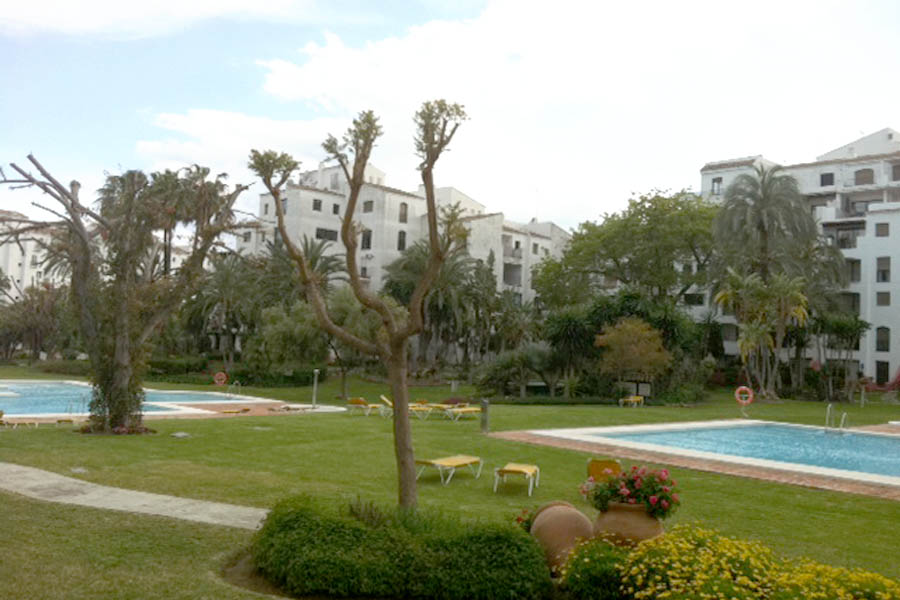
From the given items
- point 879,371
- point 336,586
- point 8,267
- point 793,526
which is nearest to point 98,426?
point 336,586

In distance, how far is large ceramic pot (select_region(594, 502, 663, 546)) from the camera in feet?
24.3

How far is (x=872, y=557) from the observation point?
8.97 metres

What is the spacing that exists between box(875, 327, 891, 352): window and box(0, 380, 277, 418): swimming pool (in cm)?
4361

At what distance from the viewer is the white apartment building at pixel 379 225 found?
205ft

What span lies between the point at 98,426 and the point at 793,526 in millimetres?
14897

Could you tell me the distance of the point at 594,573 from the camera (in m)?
6.55

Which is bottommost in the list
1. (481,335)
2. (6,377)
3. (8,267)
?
(6,377)

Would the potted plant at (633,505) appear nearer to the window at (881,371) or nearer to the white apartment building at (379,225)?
the white apartment building at (379,225)

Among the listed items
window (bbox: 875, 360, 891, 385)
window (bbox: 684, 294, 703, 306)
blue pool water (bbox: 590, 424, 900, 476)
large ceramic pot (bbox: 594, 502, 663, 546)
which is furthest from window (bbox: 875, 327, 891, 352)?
large ceramic pot (bbox: 594, 502, 663, 546)

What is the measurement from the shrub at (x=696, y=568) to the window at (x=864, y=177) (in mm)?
65138

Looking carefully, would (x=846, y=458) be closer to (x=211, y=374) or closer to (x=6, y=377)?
(x=211, y=374)

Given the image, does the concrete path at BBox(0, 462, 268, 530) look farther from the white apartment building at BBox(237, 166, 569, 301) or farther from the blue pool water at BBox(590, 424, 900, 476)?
the white apartment building at BBox(237, 166, 569, 301)

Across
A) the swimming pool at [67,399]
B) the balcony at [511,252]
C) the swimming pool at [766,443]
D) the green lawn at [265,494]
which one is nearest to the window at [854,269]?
the balcony at [511,252]

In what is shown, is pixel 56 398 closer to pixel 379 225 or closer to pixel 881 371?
pixel 379 225
